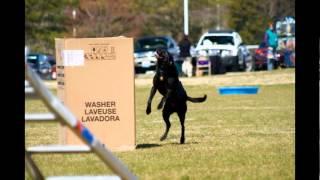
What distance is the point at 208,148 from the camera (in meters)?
12.9

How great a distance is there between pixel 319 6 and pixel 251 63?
35.3m

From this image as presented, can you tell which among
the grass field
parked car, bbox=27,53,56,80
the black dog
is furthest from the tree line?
the black dog

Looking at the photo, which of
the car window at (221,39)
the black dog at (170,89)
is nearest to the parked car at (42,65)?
the car window at (221,39)

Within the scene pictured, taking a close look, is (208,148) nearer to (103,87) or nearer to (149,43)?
(103,87)

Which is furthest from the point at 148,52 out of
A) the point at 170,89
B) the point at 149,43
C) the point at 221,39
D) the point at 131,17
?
the point at 170,89

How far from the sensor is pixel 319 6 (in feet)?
23.2

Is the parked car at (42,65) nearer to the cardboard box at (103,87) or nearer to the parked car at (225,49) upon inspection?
the parked car at (225,49)

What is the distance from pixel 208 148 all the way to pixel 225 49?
27.7 m

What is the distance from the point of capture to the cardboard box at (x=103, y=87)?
12.4 m

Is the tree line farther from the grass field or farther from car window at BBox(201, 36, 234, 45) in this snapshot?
the grass field

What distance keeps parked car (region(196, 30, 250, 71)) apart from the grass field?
1672cm

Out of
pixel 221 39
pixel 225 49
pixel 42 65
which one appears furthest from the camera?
pixel 42 65

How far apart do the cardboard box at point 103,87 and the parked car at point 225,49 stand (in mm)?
26816
